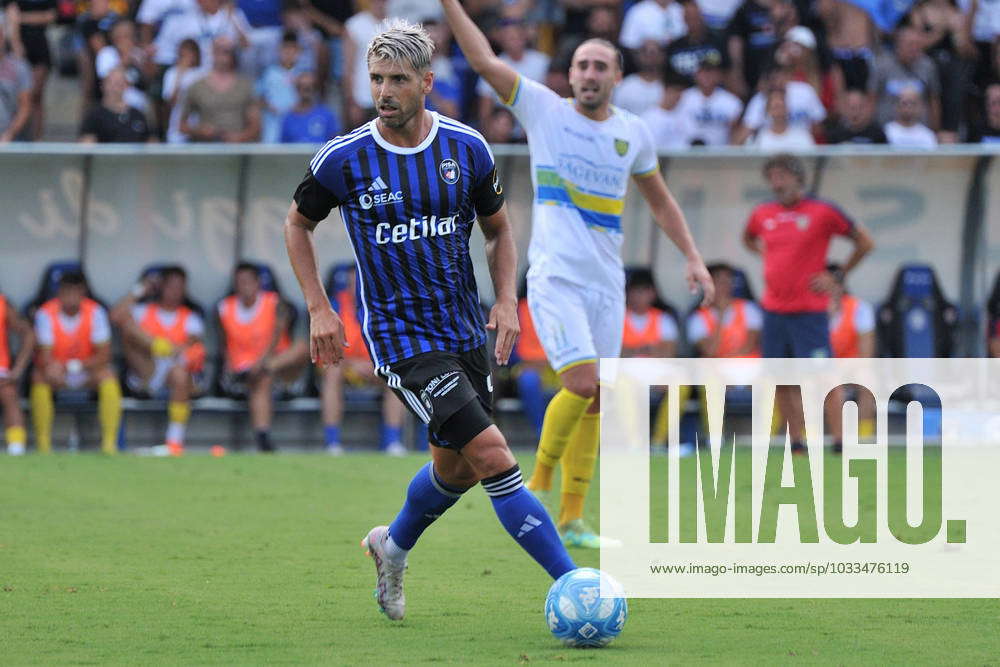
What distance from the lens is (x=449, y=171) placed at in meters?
6.38

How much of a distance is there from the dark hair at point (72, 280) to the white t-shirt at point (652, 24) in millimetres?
6342

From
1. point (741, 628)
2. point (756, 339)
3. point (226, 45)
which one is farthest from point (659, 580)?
point (226, 45)

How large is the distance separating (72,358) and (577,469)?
8839 mm

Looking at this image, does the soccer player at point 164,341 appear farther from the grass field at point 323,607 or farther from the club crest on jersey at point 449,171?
the club crest on jersey at point 449,171

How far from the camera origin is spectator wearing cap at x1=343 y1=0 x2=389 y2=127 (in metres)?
Result: 17.0

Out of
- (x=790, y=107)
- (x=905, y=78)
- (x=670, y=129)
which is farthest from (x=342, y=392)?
(x=905, y=78)

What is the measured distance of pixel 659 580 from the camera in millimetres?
7711

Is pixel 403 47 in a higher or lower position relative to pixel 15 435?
higher

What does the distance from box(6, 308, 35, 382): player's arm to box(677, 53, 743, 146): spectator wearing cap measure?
7090mm

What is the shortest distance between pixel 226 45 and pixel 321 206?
10957mm

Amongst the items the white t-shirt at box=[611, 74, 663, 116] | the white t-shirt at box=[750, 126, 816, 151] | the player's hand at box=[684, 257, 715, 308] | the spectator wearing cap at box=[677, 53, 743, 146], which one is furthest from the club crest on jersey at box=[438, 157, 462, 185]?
the white t-shirt at box=[611, 74, 663, 116]

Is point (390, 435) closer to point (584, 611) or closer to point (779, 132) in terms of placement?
point (779, 132)

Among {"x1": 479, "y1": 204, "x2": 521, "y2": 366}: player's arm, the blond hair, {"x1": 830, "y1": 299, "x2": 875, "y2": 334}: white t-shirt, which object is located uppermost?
the blond hair

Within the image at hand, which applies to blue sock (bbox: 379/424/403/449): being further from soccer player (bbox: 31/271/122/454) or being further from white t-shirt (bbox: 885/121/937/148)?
white t-shirt (bbox: 885/121/937/148)
